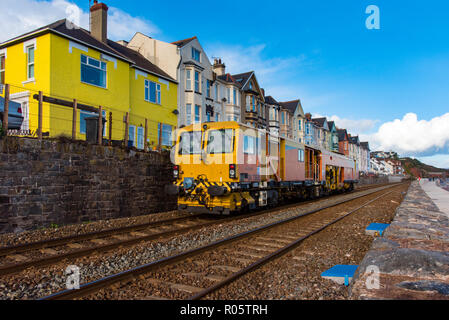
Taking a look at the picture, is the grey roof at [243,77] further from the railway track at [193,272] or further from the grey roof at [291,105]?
the railway track at [193,272]

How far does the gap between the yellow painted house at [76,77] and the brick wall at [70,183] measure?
10.6 feet

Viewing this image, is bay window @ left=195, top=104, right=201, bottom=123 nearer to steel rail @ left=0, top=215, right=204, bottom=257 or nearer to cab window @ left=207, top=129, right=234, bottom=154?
cab window @ left=207, top=129, right=234, bottom=154

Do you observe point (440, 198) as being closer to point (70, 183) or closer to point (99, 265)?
point (70, 183)

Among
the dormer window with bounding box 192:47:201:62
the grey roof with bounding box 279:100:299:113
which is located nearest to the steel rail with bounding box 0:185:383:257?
the dormer window with bounding box 192:47:201:62

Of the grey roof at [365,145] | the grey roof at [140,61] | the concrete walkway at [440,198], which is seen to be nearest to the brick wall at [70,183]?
the concrete walkway at [440,198]

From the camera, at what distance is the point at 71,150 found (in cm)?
973

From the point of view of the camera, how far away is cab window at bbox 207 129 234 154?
10302 mm

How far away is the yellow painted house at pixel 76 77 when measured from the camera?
16.0 m

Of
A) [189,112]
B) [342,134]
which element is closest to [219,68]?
[189,112]

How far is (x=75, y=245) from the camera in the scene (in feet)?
22.5

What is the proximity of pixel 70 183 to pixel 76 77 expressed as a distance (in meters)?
9.77
